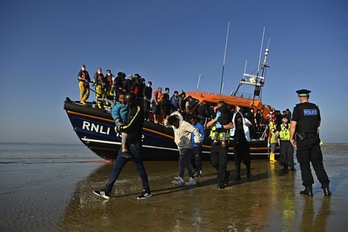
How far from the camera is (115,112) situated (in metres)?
4.78

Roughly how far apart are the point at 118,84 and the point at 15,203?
6.79 metres

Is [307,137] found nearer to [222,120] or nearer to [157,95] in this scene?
[222,120]

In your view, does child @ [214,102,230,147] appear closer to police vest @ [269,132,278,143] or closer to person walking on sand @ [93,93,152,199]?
person walking on sand @ [93,93,152,199]

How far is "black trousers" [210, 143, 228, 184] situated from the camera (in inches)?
213

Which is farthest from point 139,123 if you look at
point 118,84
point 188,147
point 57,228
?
point 118,84

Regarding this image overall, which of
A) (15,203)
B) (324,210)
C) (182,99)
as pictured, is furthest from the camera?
(182,99)

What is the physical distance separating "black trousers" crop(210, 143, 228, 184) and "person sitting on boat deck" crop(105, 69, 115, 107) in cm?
517

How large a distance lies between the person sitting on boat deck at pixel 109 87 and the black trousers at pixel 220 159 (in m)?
5.17

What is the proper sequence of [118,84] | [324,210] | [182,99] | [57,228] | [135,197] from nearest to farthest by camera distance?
[57,228] < [324,210] < [135,197] < [118,84] < [182,99]

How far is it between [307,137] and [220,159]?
5.20ft

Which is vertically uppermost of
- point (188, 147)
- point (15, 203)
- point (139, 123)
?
point (139, 123)

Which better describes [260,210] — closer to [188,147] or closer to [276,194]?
[276,194]

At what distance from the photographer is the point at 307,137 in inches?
188

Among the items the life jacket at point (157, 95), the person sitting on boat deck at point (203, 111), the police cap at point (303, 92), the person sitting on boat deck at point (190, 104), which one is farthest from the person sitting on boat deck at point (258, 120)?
the police cap at point (303, 92)
